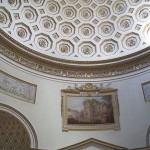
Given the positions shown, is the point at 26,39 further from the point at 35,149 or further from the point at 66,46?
the point at 35,149

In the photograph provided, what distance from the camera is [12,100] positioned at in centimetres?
1416

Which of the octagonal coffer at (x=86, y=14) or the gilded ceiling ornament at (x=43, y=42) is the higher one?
the octagonal coffer at (x=86, y=14)

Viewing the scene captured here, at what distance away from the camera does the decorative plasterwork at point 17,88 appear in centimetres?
1426

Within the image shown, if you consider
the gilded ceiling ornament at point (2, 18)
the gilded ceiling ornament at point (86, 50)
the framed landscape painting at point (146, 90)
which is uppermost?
the gilded ceiling ornament at point (2, 18)

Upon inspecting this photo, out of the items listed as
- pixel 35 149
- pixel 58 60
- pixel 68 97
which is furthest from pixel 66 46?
pixel 35 149

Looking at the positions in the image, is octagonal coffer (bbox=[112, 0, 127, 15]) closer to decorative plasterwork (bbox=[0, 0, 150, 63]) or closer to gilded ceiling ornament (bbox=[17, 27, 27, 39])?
decorative plasterwork (bbox=[0, 0, 150, 63])

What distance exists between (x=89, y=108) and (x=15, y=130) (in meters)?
4.08

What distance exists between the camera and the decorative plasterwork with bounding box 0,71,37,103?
46.8ft

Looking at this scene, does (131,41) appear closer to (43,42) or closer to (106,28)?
(106,28)

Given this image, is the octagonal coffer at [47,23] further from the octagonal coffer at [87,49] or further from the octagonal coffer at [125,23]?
the octagonal coffer at [125,23]

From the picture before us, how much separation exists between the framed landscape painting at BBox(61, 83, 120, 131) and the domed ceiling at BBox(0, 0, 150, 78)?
1989 mm

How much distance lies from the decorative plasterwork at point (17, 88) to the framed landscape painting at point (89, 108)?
176cm

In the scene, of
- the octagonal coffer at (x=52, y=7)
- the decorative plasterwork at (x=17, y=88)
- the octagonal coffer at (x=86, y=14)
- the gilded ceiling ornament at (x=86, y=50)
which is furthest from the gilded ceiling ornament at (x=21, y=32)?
the octagonal coffer at (x=86, y=14)

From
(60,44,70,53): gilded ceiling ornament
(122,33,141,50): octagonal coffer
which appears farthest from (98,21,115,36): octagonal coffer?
(60,44,70,53): gilded ceiling ornament
